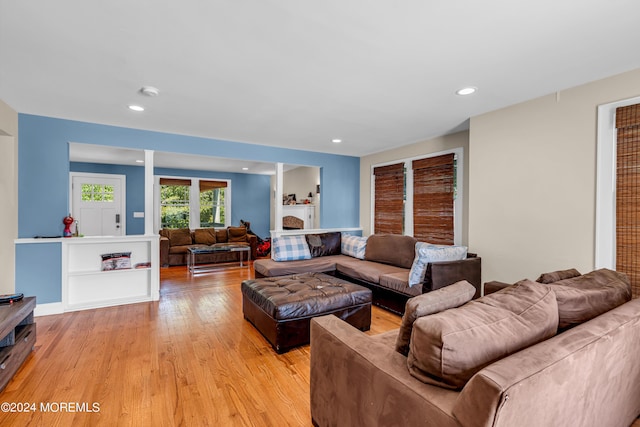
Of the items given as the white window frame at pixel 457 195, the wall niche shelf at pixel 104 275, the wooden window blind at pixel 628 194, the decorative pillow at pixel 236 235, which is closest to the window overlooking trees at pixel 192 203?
the decorative pillow at pixel 236 235

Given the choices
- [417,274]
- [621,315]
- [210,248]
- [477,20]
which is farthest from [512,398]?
[210,248]

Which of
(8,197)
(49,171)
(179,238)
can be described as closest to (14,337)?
(8,197)

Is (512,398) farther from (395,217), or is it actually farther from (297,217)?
(297,217)

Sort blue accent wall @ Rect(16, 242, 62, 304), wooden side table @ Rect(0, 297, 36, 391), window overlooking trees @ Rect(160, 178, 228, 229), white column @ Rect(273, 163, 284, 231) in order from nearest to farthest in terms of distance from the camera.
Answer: wooden side table @ Rect(0, 297, 36, 391) → blue accent wall @ Rect(16, 242, 62, 304) → white column @ Rect(273, 163, 284, 231) → window overlooking trees @ Rect(160, 178, 228, 229)

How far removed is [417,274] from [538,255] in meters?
1.14

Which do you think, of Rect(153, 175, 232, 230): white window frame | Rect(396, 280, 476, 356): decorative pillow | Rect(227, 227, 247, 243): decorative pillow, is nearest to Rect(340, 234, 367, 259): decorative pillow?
Rect(227, 227, 247, 243): decorative pillow

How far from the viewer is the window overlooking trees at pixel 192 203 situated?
25.5ft

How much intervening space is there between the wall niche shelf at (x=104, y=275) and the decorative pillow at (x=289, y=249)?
163 centimetres

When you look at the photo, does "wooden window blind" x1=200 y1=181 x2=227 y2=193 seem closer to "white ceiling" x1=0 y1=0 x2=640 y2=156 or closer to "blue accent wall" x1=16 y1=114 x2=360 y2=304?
"blue accent wall" x1=16 y1=114 x2=360 y2=304

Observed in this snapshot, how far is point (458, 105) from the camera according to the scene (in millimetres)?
3105

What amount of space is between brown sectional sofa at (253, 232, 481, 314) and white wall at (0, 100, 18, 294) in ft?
8.88

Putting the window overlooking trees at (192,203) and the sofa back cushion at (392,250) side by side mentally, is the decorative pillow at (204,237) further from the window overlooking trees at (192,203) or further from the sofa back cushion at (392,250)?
the sofa back cushion at (392,250)

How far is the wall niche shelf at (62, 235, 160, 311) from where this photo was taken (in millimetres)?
3617

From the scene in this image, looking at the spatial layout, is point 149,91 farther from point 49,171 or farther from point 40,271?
point 40,271
